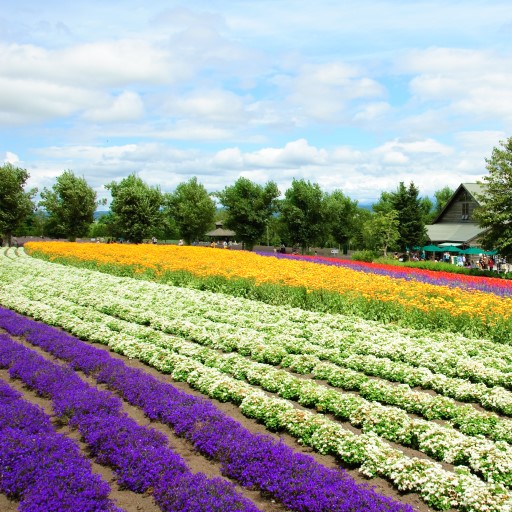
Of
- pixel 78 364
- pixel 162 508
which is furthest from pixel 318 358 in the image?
pixel 162 508

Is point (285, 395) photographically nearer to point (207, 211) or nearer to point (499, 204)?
point (499, 204)

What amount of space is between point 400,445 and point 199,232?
6767cm

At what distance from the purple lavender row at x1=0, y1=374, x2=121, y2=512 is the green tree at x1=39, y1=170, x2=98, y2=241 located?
6086cm

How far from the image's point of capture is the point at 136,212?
60.1 m

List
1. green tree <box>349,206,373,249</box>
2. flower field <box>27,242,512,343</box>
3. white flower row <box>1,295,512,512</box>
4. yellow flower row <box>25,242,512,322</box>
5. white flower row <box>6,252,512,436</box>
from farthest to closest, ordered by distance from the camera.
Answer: green tree <box>349,206,373,249</box>
yellow flower row <box>25,242,512,322</box>
flower field <box>27,242,512,343</box>
white flower row <box>6,252,512,436</box>
white flower row <box>1,295,512,512</box>

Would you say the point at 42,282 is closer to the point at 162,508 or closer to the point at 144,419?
the point at 144,419

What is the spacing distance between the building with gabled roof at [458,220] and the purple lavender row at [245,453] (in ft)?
166

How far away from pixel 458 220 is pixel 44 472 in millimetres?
62847

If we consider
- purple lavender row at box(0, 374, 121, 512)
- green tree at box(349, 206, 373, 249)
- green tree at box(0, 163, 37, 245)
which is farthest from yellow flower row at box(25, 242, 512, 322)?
green tree at box(349, 206, 373, 249)

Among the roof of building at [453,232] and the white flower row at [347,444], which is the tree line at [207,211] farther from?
the white flower row at [347,444]

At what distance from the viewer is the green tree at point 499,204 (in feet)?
116

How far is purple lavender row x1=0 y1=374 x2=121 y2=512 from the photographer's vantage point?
19.6 feet

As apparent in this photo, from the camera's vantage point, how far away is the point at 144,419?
882 centimetres

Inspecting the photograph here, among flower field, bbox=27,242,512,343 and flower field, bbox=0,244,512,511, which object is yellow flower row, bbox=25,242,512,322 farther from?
flower field, bbox=0,244,512,511
